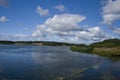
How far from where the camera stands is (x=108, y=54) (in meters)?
66.4

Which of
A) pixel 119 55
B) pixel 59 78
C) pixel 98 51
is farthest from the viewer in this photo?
pixel 98 51

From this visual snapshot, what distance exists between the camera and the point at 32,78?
83.1 feet

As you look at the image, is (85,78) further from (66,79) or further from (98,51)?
(98,51)

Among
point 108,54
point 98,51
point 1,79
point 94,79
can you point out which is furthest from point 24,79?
point 98,51

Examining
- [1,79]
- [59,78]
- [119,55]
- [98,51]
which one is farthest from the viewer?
[98,51]

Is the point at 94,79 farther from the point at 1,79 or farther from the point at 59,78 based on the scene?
the point at 1,79

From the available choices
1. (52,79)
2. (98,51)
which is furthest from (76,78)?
(98,51)

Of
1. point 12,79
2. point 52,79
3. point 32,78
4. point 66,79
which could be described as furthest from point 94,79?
point 12,79

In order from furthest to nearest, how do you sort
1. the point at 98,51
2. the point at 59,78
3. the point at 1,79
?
the point at 98,51, the point at 59,78, the point at 1,79

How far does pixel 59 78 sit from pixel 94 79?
479cm

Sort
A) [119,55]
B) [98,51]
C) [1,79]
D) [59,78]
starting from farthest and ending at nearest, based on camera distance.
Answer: [98,51]
[119,55]
[59,78]
[1,79]

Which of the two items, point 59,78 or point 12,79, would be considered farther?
point 59,78

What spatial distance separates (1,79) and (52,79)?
6410mm

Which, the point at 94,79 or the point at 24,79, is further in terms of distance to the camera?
the point at 94,79
